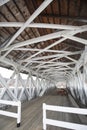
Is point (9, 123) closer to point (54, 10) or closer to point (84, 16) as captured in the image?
point (54, 10)

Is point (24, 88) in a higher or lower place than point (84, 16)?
lower

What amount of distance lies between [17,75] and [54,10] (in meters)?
5.87

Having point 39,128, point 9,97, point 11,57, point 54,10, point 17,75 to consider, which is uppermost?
point 54,10

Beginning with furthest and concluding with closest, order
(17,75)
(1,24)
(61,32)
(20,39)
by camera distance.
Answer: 1. (17,75)
2. (20,39)
3. (61,32)
4. (1,24)

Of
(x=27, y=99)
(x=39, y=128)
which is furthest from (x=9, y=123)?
A: (x=27, y=99)

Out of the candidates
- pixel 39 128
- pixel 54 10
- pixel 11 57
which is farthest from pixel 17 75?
pixel 54 10

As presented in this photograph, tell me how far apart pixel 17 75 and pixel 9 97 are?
1.52 m

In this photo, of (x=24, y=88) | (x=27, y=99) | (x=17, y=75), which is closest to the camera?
(x=17, y=75)

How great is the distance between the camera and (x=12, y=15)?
407cm

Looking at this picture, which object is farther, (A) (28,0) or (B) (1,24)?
(B) (1,24)

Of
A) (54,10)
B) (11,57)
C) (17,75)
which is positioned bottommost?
(17,75)

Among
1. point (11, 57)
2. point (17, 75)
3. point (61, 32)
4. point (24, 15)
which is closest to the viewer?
point (24, 15)

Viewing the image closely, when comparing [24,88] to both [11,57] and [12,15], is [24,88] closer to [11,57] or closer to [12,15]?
[11,57]

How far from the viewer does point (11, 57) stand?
26.3 feet
